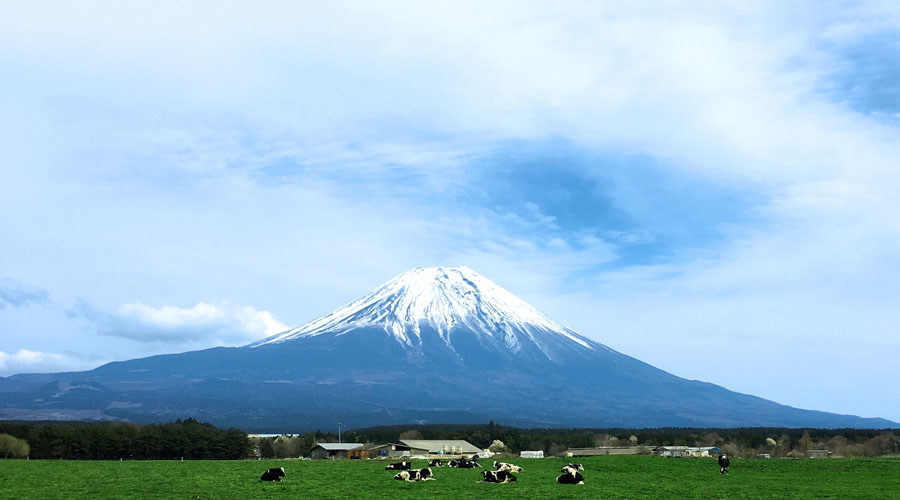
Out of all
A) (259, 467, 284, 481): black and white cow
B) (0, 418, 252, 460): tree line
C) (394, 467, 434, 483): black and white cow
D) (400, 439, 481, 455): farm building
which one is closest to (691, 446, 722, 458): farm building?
(400, 439, 481, 455): farm building

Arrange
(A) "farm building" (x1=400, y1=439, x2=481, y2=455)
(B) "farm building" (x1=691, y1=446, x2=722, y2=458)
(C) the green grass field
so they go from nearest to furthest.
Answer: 1. (C) the green grass field
2. (B) "farm building" (x1=691, y1=446, x2=722, y2=458)
3. (A) "farm building" (x1=400, y1=439, x2=481, y2=455)

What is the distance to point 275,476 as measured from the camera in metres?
29.6

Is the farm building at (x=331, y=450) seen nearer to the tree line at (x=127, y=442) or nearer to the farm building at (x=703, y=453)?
the tree line at (x=127, y=442)

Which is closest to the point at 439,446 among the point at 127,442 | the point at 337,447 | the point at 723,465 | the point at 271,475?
the point at 337,447

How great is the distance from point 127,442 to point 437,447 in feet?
106

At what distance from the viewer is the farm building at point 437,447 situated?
86.2 m

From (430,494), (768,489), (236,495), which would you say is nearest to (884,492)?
(768,489)

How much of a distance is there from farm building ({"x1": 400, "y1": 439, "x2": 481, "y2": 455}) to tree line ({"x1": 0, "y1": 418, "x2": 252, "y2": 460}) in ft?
57.7

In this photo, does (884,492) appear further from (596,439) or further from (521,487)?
(596,439)

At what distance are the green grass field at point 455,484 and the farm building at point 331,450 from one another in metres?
55.2

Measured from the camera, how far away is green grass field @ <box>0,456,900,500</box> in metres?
24.5

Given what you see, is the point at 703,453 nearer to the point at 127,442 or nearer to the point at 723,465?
the point at 723,465

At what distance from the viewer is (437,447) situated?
90562 millimetres

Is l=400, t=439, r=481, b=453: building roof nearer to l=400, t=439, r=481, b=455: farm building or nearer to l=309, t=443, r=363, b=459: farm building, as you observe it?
l=400, t=439, r=481, b=455: farm building
